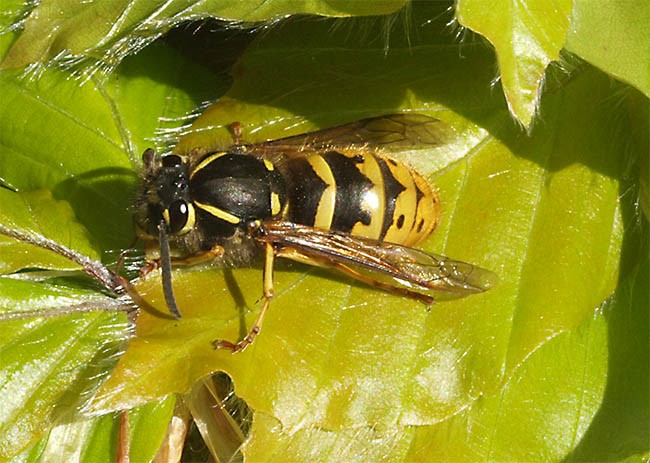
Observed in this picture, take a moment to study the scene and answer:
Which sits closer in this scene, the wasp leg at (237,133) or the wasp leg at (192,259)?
the wasp leg at (192,259)

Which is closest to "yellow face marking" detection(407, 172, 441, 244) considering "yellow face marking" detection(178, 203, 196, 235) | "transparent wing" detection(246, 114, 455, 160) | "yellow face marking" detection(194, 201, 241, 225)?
"transparent wing" detection(246, 114, 455, 160)

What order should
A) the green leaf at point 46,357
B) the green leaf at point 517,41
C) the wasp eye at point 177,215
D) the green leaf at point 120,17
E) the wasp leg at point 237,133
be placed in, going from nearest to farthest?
the green leaf at point 517,41
the green leaf at point 120,17
the wasp eye at point 177,215
the green leaf at point 46,357
the wasp leg at point 237,133

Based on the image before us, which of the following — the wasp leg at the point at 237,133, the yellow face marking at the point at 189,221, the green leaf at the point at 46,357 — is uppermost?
the wasp leg at the point at 237,133

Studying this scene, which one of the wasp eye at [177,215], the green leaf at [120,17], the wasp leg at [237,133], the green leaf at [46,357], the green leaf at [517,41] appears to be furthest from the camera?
the wasp leg at [237,133]

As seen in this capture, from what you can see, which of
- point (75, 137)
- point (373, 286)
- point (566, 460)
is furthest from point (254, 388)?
point (566, 460)

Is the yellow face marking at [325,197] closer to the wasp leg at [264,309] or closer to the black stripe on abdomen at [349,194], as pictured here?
the black stripe on abdomen at [349,194]

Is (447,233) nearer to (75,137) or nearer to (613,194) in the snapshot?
(613,194)

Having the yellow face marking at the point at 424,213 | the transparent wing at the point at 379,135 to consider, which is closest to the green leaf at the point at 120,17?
the transparent wing at the point at 379,135

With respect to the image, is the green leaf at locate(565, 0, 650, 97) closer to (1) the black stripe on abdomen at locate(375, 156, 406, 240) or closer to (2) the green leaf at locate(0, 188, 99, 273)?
(1) the black stripe on abdomen at locate(375, 156, 406, 240)
